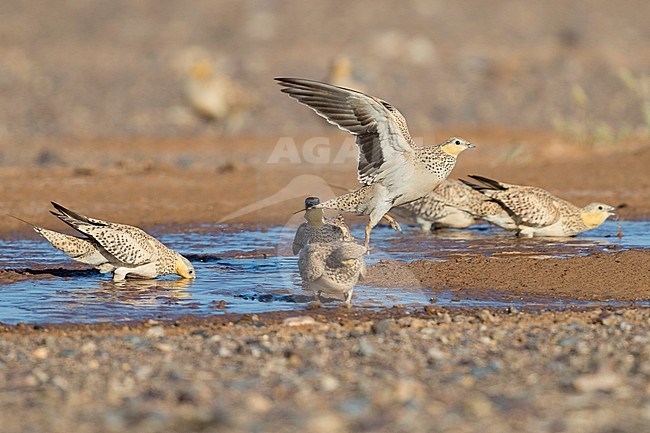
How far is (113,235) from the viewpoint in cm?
864

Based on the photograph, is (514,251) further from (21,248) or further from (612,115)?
(612,115)

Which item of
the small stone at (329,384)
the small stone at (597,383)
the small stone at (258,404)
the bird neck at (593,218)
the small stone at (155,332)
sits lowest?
the small stone at (258,404)

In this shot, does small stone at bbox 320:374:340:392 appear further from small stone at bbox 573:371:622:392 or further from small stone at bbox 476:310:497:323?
small stone at bbox 476:310:497:323

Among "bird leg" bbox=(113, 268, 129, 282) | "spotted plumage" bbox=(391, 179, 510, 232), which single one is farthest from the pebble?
"spotted plumage" bbox=(391, 179, 510, 232)

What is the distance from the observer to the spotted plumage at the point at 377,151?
8.46 meters

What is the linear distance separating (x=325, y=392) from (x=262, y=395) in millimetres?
286

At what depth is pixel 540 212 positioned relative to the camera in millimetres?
10453

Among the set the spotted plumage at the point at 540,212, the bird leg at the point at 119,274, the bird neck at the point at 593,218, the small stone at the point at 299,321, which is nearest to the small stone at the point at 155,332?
the small stone at the point at 299,321

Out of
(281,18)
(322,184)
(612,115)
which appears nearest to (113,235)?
(322,184)

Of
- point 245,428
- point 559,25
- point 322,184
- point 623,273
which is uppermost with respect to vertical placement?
point 559,25

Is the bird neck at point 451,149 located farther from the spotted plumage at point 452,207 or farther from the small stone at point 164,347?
the small stone at point 164,347

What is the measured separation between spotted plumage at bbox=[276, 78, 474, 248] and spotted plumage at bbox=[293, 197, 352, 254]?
0.31 feet

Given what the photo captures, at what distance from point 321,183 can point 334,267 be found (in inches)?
279

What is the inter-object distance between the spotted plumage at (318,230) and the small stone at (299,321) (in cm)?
159
